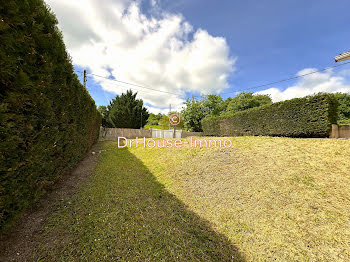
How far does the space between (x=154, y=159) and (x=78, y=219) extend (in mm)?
4107

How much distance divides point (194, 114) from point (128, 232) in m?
19.0

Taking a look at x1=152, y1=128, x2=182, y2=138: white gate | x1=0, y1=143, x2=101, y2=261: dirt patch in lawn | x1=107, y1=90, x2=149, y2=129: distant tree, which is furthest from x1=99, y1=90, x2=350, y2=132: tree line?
x1=0, y1=143, x2=101, y2=261: dirt patch in lawn

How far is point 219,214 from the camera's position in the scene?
2.67 m

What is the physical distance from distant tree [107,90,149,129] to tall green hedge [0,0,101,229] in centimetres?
1830

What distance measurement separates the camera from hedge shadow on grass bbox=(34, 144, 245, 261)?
1744mm

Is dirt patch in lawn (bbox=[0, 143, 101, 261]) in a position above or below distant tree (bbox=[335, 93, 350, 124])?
below

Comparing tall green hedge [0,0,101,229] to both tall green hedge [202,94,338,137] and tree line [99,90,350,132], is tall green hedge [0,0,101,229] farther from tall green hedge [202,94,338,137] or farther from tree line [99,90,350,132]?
tree line [99,90,350,132]

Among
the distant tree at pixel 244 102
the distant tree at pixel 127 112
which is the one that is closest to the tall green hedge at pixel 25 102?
the distant tree at pixel 127 112

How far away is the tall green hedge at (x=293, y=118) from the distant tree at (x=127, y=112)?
14.8 metres

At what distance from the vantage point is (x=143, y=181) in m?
4.16

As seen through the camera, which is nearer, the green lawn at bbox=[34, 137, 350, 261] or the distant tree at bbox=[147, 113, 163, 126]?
the green lawn at bbox=[34, 137, 350, 261]

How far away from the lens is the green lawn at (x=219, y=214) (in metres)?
1.84

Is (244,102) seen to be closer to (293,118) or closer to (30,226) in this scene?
(293,118)

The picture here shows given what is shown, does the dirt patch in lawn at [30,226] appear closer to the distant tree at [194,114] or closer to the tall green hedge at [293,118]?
the tall green hedge at [293,118]
